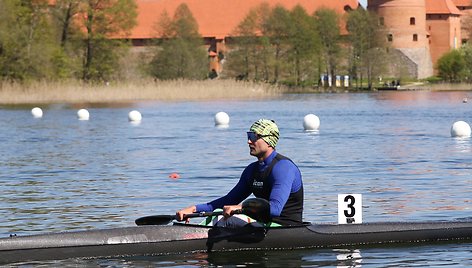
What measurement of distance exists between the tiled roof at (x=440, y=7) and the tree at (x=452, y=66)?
28375 millimetres

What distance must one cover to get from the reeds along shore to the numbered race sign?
50451 millimetres

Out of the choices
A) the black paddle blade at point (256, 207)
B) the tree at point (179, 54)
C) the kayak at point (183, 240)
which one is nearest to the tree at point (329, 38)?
the tree at point (179, 54)

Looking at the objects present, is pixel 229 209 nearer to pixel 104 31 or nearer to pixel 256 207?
pixel 256 207

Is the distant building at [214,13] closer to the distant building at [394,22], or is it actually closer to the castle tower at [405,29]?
the distant building at [394,22]

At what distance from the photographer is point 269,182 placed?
11828 mm

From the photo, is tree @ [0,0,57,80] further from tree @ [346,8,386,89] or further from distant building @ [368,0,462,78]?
distant building @ [368,0,462,78]

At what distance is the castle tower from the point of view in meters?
137

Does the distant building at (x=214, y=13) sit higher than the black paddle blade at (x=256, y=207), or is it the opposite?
the distant building at (x=214, y=13)

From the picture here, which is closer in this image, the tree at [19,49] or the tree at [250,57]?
the tree at [19,49]

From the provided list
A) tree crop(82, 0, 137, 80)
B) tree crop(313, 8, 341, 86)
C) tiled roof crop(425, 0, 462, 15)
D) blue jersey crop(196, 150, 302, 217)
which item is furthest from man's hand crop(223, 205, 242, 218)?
tiled roof crop(425, 0, 462, 15)

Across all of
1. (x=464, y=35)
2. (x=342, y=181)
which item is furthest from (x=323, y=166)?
(x=464, y=35)

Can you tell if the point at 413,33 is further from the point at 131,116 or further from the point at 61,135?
the point at 61,135

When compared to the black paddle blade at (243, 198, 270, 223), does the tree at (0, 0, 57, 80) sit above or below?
above

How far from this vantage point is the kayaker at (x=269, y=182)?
11664 millimetres
